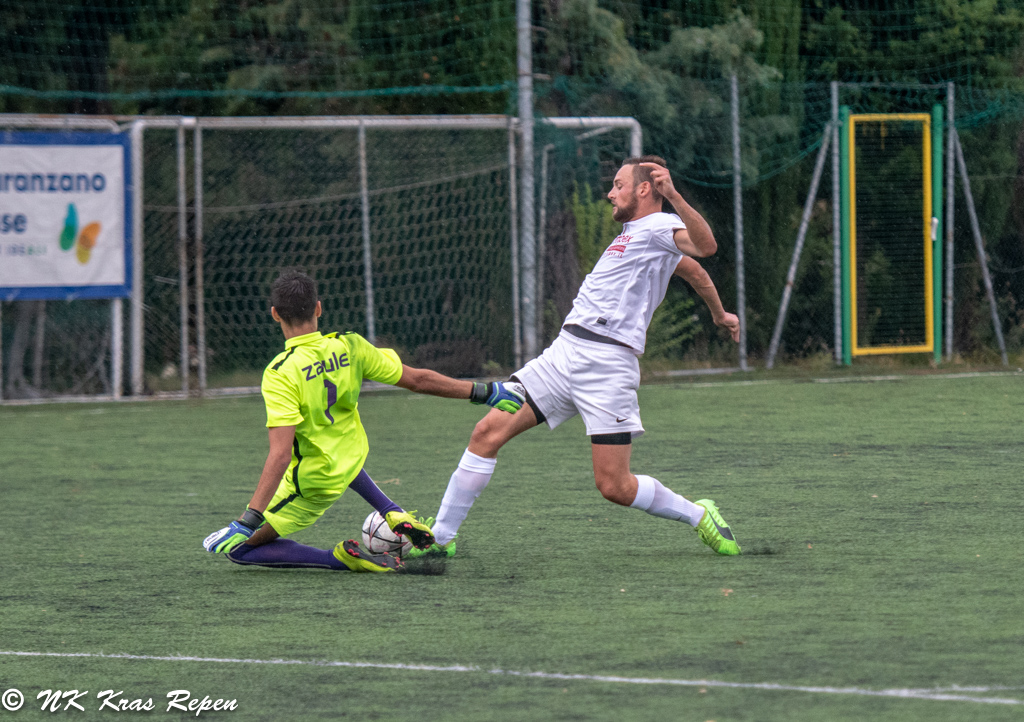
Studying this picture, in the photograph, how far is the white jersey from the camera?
586cm

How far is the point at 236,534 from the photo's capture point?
17.9 feet

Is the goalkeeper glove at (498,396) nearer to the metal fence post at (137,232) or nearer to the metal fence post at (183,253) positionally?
the metal fence post at (183,253)

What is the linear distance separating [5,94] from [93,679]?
12.9m

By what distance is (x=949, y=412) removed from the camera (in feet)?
35.6

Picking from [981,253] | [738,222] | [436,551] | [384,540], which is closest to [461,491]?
[436,551]

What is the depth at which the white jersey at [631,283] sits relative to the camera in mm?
5863

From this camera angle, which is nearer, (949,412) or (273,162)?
(949,412)

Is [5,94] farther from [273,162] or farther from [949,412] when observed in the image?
[949,412]

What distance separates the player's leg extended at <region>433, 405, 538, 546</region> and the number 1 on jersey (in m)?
0.57

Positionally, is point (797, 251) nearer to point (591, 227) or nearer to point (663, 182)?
point (591, 227)

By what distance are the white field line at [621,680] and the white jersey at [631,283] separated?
1991mm

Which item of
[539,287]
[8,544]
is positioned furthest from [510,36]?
[8,544]

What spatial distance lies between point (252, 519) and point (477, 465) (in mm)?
958

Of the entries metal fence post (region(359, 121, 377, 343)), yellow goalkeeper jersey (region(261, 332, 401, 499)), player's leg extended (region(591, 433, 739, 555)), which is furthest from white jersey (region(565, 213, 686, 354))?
metal fence post (region(359, 121, 377, 343))
